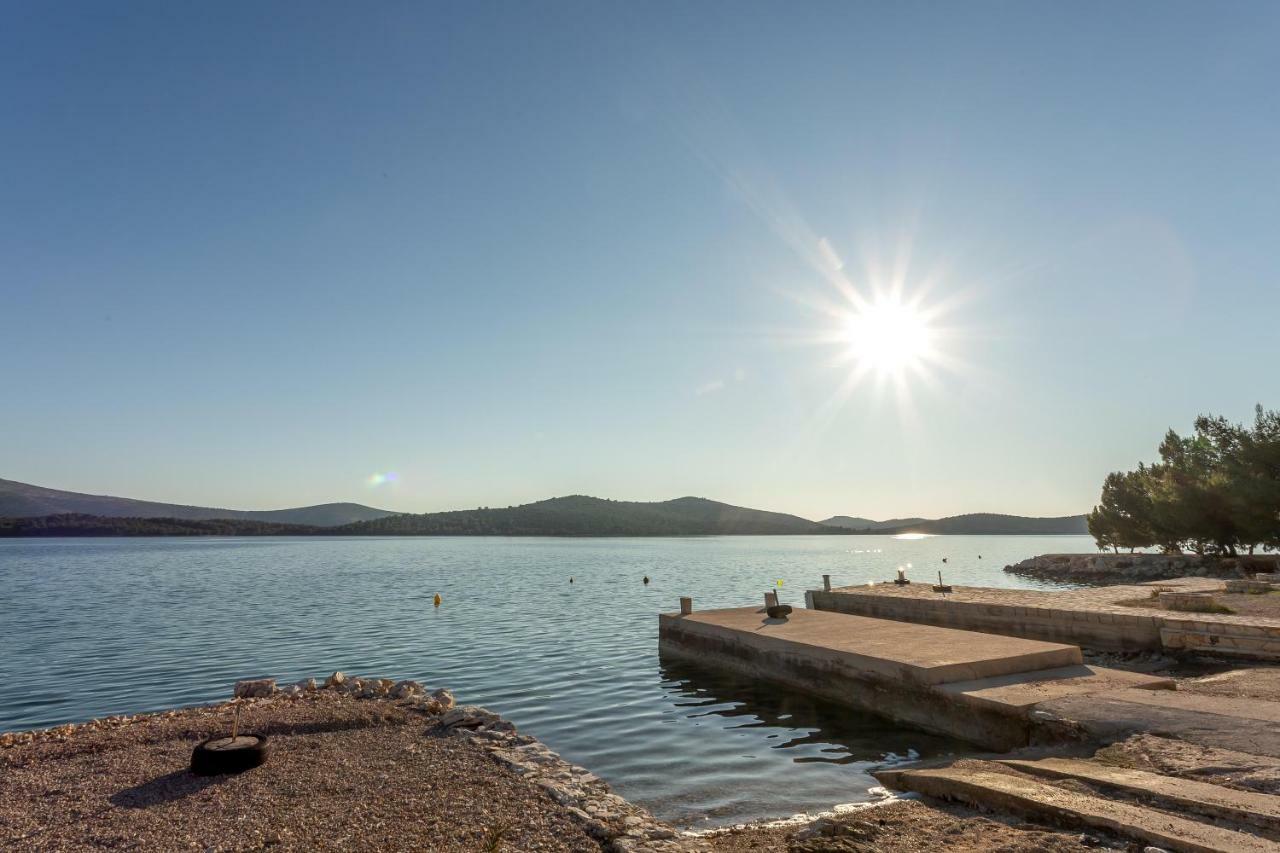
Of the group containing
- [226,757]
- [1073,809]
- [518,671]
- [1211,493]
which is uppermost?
[1211,493]

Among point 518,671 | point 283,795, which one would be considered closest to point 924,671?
point 283,795

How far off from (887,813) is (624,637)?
21.9 meters

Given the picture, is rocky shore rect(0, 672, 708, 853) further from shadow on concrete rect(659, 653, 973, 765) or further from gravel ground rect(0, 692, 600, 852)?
shadow on concrete rect(659, 653, 973, 765)

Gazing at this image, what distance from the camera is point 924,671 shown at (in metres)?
14.6

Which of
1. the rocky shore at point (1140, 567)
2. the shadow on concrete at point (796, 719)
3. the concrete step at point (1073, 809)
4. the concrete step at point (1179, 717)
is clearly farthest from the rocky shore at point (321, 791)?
the rocky shore at point (1140, 567)

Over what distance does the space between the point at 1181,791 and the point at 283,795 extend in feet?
39.4

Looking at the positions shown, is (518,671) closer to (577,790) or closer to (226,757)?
(226,757)

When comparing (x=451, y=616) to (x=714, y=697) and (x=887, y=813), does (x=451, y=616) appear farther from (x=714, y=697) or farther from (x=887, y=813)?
(x=887, y=813)

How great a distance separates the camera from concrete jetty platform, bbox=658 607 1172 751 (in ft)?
42.7

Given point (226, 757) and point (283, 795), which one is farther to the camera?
point (226, 757)

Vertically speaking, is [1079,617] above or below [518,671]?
above

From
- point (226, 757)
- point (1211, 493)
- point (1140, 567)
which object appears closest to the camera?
point (226, 757)

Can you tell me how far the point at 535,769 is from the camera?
37.3 feet

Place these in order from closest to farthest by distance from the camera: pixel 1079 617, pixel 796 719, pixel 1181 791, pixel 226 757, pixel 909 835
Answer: pixel 1181 791 → pixel 909 835 → pixel 226 757 → pixel 796 719 → pixel 1079 617
